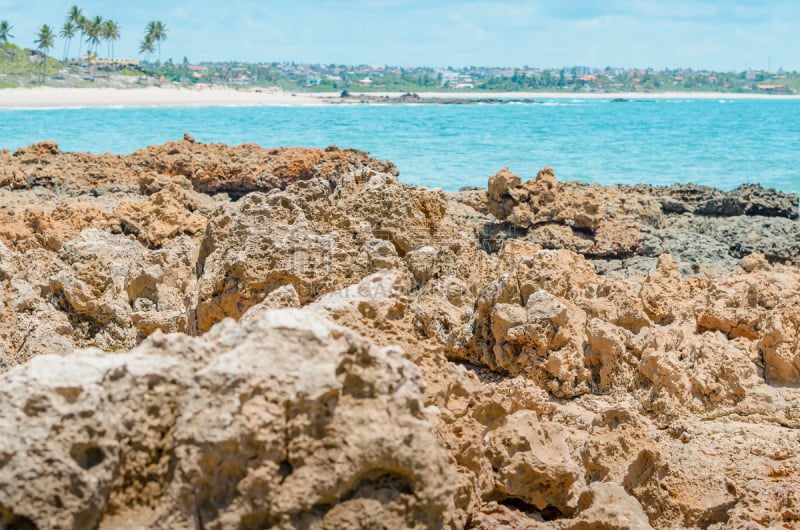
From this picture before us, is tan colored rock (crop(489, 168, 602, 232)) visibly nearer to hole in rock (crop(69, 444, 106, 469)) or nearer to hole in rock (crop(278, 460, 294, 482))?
hole in rock (crop(278, 460, 294, 482))

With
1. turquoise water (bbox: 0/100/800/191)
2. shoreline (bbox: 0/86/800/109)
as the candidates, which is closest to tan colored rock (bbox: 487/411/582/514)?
turquoise water (bbox: 0/100/800/191)

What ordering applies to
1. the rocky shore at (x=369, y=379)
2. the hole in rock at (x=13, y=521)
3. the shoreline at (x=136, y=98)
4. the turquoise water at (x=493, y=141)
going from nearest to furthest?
the hole in rock at (x=13, y=521) → the rocky shore at (x=369, y=379) → the turquoise water at (x=493, y=141) → the shoreline at (x=136, y=98)

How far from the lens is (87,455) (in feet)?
6.54

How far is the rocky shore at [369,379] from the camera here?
2.03 m

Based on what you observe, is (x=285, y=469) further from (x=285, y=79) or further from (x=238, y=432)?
(x=285, y=79)

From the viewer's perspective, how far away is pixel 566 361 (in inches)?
193

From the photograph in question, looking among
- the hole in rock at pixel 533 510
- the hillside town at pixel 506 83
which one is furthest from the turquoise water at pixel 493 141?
the hillside town at pixel 506 83

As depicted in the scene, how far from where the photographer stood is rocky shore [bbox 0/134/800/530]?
203 cm

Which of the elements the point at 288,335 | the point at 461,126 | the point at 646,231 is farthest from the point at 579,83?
the point at 288,335

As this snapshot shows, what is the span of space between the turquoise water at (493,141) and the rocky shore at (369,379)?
53.9 feet

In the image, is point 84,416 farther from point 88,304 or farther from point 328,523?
point 88,304

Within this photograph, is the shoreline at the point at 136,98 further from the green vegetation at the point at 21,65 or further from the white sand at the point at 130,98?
the green vegetation at the point at 21,65

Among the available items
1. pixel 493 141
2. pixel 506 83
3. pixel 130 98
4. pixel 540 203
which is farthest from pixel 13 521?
pixel 506 83

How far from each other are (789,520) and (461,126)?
50757 mm
